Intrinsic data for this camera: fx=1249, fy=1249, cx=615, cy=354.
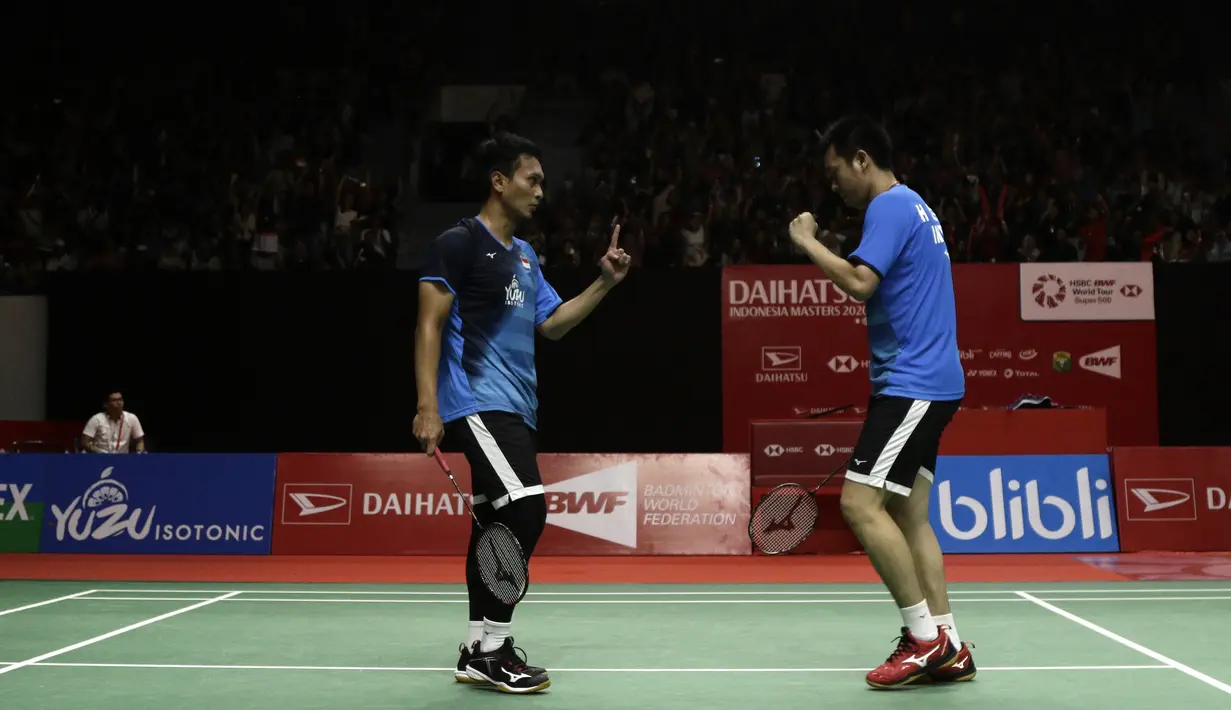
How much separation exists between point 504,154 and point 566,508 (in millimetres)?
5654

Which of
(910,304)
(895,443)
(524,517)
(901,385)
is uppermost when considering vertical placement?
(910,304)

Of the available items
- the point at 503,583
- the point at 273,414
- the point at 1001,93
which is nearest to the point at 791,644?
the point at 503,583

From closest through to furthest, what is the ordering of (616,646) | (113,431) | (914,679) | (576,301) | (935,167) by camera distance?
(914,679), (576,301), (616,646), (113,431), (935,167)

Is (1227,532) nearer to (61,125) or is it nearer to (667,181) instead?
(667,181)

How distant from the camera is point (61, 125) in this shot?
619 inches

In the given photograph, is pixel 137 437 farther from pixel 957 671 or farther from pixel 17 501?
pixel 957 671

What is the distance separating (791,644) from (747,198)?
361 inches

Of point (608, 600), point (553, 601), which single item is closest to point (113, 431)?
point (553, 601)

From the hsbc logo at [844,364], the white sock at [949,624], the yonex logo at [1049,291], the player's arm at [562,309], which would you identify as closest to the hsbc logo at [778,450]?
the hsbc logo at [844,364]

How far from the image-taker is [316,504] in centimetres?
999

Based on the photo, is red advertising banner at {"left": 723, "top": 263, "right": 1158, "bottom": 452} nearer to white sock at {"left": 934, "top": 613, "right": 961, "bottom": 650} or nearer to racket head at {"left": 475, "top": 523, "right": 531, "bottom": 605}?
white sock at {"left": 934, "top": 613, "right": 961, "bottom": 650}

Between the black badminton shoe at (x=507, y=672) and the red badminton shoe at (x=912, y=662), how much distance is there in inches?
43.6

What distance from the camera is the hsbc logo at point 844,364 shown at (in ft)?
40.8

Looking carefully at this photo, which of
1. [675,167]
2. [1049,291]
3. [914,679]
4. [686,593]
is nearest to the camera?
[914,679]
